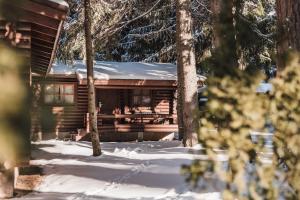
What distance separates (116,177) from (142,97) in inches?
574

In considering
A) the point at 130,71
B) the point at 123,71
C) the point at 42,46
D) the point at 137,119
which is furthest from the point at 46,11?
the point at 137,119

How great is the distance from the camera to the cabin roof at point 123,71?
22906 millimetres

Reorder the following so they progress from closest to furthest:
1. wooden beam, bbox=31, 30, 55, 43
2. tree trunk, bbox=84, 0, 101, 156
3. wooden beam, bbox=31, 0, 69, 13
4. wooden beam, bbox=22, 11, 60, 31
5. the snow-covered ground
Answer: wooden beam, bbox=31, 0, 69, 13 < wooden beam, bbox=22, 11, 60, 31 < the snow-covered ground < wooden beam, bbox=31, 30, 55, 43 < tree trunk, bbox=84, 0, 101, 156

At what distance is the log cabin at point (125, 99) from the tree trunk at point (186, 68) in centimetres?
739

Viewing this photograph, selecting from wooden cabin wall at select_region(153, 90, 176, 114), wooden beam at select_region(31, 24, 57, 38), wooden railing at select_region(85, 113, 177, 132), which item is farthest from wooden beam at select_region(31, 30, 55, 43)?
wooden cabin wall at select_region(153, 90, 176, 114)

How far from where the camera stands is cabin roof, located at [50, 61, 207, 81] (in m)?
22.9

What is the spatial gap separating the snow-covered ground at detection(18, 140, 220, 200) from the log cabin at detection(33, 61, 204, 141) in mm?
7324

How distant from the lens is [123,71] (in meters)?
24.4

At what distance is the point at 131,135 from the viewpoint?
23734 millimetres

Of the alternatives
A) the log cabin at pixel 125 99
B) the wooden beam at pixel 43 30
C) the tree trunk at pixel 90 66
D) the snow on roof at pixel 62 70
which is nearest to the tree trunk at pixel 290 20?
the wooden beam at pixel 43 30

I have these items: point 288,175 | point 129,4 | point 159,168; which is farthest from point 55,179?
point 129,4

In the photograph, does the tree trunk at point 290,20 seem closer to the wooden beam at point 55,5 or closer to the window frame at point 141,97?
the wooden beam at point 55,5

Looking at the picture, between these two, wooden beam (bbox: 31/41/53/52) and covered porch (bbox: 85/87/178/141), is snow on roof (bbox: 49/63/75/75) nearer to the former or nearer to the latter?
covered porch (bbox: 85/87/178/141)

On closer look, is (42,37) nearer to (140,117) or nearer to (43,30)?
(43,30)
